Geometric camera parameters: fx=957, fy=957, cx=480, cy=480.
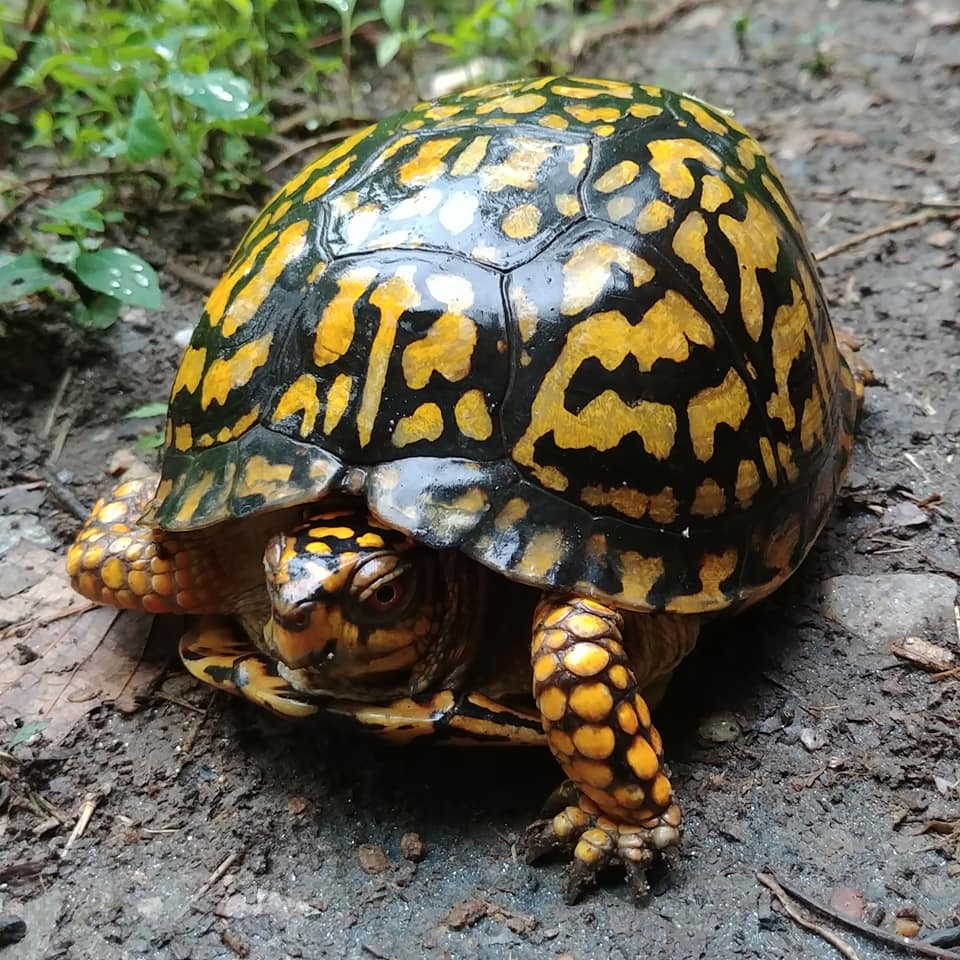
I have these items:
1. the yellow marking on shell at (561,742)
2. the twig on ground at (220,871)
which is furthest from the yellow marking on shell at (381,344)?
the twig on ground at (220,871)

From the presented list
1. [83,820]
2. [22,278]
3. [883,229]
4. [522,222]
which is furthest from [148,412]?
[883,229]

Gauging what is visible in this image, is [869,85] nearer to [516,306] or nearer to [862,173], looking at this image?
[862,173]

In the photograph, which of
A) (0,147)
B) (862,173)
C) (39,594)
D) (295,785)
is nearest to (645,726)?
(295,785)

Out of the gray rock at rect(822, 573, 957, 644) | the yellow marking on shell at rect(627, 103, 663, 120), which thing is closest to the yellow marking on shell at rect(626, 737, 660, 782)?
the gray rock at rect(822, 573, 957, 644)

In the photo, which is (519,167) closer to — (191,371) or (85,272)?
(191,371)

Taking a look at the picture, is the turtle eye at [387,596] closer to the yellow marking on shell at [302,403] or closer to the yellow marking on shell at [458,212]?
the yellow marking on shell at [302,403]

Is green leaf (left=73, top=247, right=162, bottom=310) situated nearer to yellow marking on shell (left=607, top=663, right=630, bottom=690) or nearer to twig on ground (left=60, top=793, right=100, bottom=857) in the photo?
twig on ground (left=60, top=793, right=100, bottom=857)
